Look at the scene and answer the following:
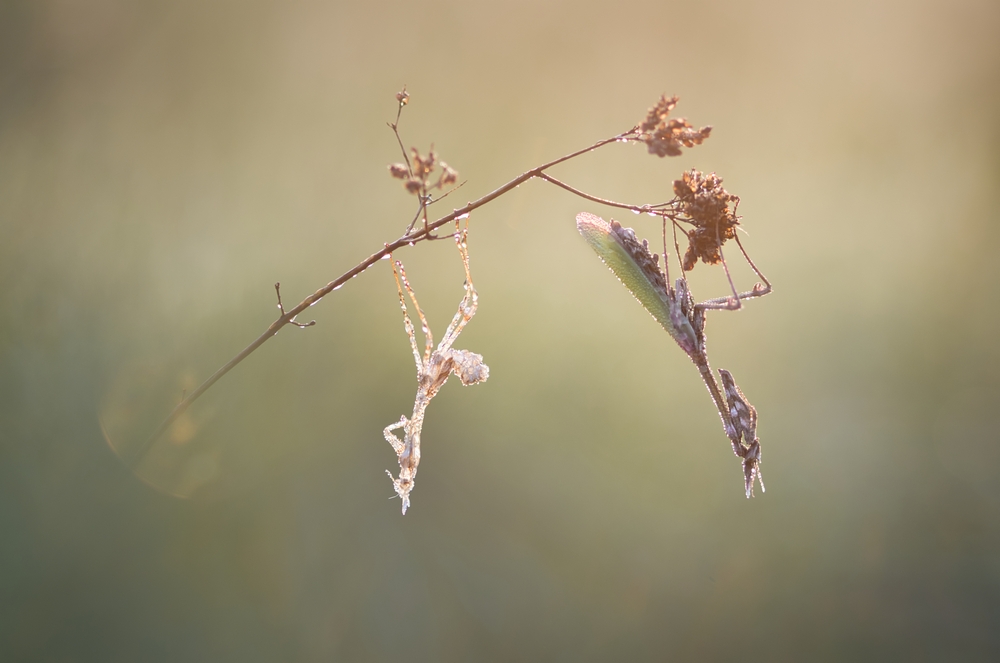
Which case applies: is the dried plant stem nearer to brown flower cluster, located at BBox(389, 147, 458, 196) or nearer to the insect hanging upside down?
brown flower cluster, located at BBox(389, 147, 458, 196)

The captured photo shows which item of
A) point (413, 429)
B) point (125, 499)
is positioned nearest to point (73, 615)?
point (125, 499)

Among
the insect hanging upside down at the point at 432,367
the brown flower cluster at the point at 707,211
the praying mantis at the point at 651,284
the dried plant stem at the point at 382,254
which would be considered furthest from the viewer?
the insect hanging upside down at the point at 432,367

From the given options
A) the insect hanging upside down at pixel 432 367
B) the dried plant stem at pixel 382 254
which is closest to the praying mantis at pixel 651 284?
the dried plant stem at pixel 382 254

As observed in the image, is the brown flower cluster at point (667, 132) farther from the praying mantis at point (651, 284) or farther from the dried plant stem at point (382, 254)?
the praying mantis at point (651, 284)

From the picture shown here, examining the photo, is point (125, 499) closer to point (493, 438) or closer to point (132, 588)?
point (132, 588)

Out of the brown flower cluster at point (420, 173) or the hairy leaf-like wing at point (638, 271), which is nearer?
the brown flower cluster at point (420, 173)

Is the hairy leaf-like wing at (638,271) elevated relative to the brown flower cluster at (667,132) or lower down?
lower down

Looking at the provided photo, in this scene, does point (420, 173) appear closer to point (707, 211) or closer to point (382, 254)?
point (382, 254)
